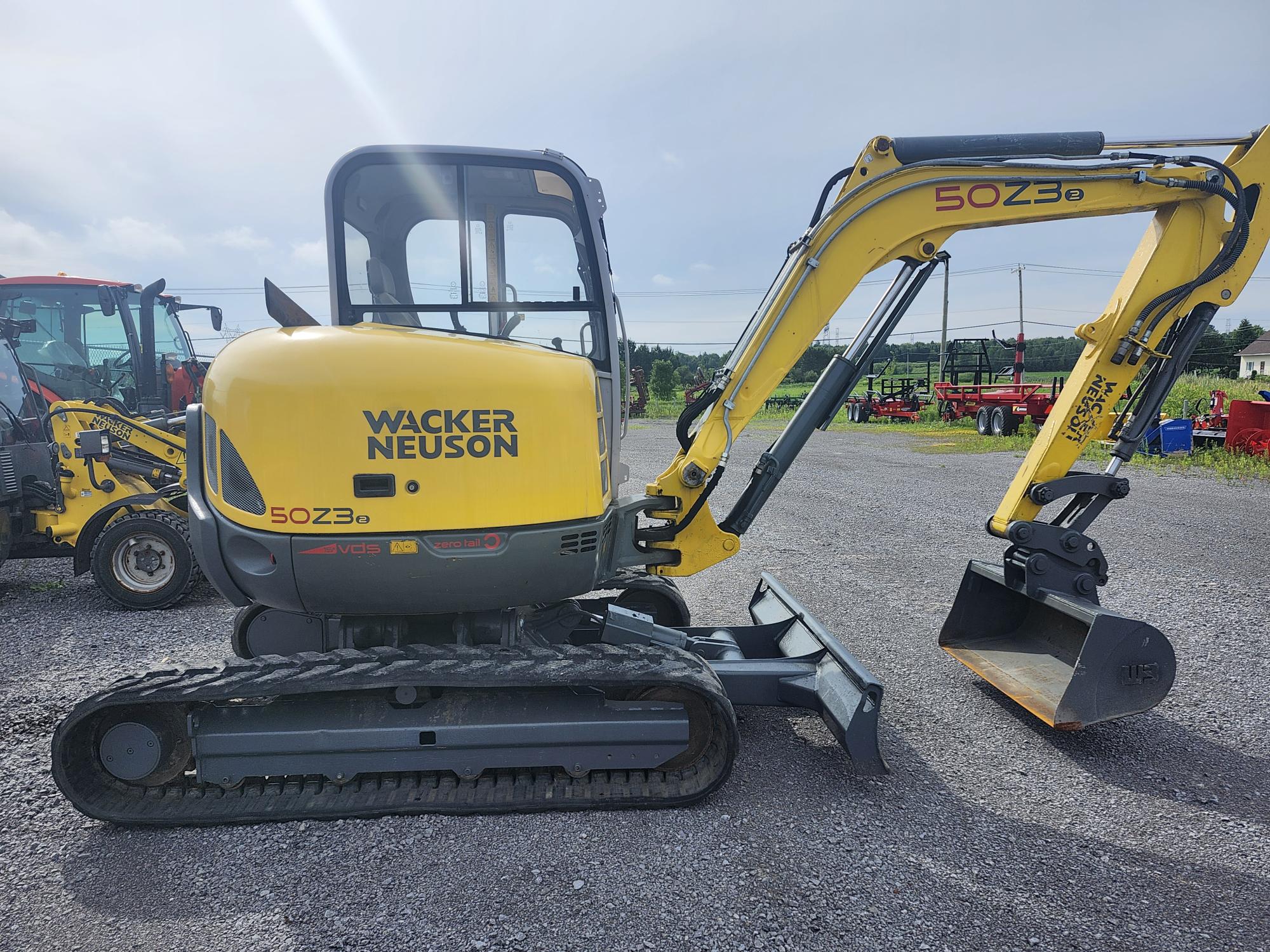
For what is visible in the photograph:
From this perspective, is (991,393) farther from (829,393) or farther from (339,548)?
(339,548)

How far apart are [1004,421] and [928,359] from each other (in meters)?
10.6

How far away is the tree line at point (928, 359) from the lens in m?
26.0

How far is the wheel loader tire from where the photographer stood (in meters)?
4.48

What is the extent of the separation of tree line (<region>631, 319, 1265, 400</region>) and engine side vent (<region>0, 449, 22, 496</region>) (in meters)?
14.8

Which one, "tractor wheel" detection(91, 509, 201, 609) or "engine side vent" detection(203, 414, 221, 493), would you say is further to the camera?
"tractor wheel" detection(91, 509, 201, 609)

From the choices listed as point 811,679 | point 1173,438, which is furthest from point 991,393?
point 811,679

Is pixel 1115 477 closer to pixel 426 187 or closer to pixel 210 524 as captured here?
pixel 426 187

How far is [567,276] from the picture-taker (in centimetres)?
350

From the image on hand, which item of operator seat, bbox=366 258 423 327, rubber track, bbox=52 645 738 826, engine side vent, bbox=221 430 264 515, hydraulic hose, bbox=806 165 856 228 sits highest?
hydraulic hose, bbox=806 165 856 228

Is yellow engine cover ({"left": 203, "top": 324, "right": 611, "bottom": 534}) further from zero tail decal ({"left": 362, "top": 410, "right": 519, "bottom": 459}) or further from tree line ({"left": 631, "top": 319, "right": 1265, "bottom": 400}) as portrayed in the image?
tree line ({"left": 631, "top": 319, "right": 1265, "bottom": 400})

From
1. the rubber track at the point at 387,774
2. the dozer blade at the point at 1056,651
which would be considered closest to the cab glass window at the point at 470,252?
the rubber track at the point at 387,774

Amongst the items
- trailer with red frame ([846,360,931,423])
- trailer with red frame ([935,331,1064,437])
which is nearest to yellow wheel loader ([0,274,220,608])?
trailer with red frame ([935,331,1064,437])

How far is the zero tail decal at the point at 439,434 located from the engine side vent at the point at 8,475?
16.3 feet

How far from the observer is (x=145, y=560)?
568cm
